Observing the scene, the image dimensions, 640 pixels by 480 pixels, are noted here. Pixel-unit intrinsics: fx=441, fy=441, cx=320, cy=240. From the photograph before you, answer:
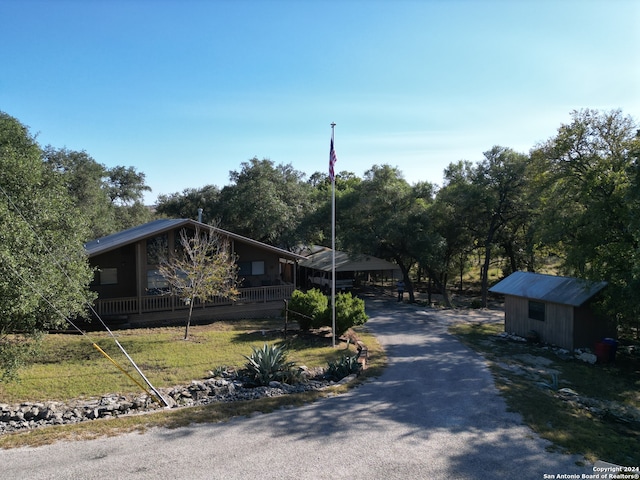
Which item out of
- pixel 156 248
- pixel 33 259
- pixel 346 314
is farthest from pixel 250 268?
pixel 33 259

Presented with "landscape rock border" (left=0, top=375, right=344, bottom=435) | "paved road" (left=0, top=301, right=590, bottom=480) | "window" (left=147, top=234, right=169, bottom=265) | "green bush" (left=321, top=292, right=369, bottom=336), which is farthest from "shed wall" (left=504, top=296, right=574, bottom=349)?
"window" (left=147, top=234, right=169, bottom=265)

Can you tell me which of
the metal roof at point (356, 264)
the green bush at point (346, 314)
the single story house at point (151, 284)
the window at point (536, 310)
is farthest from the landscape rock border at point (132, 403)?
the metal roof at point (356, 264)

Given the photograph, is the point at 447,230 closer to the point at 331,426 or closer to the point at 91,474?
the point at 331,426

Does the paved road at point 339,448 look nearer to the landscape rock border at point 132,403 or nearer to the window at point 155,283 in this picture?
the landscape rock border at point 132,403

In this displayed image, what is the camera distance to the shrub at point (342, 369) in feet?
43.1

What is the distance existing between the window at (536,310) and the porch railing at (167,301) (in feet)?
40.4

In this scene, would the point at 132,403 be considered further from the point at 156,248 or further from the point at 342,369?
the point at 156,248

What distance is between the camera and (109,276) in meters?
22.7

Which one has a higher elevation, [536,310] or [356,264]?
[356,264]

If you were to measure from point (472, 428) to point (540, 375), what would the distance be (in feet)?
21.1

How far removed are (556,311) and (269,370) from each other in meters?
13.3

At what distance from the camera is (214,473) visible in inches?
281

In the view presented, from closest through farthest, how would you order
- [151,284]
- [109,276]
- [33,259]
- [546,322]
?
1. [33,259]
2. [546,322]
3. [109,276]
4. [151,284]

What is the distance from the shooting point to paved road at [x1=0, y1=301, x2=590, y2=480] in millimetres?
7215
